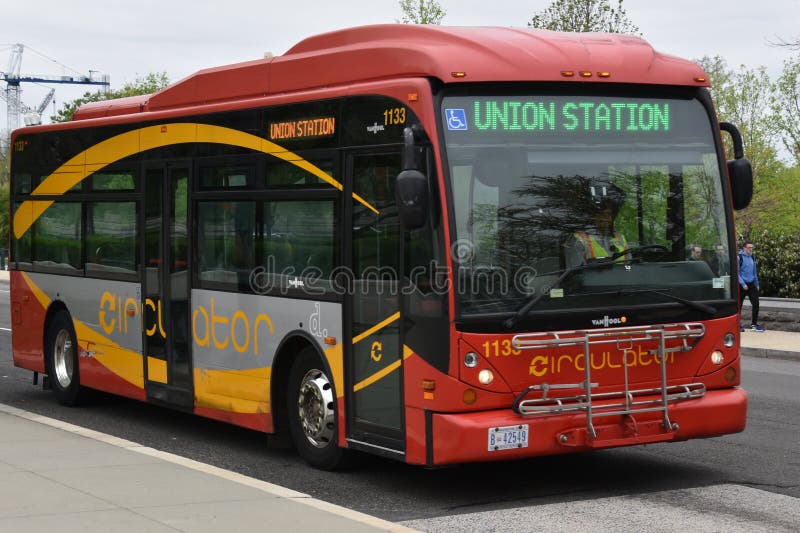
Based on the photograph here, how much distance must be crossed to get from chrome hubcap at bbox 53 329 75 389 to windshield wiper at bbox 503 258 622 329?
7289mm

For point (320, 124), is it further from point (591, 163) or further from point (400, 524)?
point (400, 524)

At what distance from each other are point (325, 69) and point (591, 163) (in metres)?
2.38

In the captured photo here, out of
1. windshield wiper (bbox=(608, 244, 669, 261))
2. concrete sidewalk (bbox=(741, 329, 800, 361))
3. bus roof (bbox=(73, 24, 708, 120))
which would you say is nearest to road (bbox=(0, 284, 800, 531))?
windshield wiper (bbox=(608, 244, 669, 261))

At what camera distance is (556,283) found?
9344mm

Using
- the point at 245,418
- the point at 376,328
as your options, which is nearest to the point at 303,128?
the point at 376,328

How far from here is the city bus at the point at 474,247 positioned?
30.1 feet

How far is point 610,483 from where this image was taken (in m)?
10.1

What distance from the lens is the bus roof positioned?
9.44 m

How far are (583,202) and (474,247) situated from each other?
0.89m

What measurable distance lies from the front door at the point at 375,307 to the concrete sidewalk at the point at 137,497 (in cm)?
99

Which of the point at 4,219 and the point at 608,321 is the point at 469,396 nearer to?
the point at 608,321

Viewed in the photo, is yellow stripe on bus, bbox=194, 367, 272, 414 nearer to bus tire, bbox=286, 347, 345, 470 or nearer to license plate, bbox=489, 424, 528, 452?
bus tire, bbox=286, 347, 345, 470

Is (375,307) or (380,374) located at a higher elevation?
(375,307)
